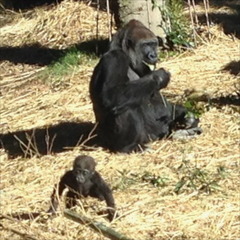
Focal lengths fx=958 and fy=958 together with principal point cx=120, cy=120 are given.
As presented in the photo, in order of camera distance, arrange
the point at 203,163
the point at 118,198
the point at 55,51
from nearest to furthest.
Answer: the point at 118,198 → the point at 203,163 → the point at 55,51

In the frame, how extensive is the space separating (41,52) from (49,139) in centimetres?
339

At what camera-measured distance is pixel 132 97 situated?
7.46 m

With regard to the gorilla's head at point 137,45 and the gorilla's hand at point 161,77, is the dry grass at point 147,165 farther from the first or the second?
the gorilla's head at point 137,45

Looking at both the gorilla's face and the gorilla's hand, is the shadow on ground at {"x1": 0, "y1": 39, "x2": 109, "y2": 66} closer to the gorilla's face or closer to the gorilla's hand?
the gorilla's face

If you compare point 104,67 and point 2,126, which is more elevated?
point 104,67

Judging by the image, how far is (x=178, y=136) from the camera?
25.9 ft

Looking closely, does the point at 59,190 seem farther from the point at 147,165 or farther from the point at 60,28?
the point at 60,28

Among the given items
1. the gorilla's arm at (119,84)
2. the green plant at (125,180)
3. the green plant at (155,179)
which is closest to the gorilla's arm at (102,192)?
the green plant at (125,180)

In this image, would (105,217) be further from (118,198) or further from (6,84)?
(6,84)

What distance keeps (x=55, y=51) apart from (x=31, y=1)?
88.5 inches

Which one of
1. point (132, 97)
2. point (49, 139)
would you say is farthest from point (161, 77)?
point (49, 139)

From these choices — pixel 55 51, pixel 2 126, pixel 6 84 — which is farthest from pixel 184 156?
pixel 55 51

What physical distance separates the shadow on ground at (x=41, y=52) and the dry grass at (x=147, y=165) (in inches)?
9.1

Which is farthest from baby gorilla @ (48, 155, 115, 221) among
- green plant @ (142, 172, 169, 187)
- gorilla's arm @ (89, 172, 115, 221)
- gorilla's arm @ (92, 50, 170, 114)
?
gorilla's arm @ (92, 50, 170, 114)
